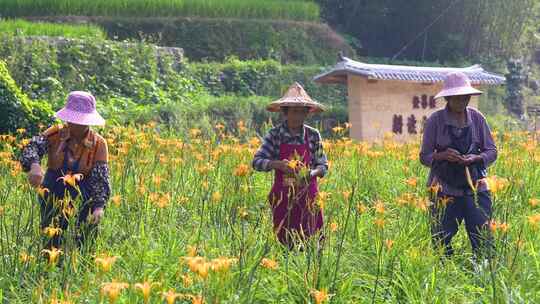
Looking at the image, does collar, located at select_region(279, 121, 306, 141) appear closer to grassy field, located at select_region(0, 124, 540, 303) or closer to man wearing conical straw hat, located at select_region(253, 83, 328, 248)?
man wearing conical straw hat, located at select_region(253, 83, 328, 248)

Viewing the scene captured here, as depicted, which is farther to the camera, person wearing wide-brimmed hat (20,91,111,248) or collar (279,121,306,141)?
collar (279,121,306,141)

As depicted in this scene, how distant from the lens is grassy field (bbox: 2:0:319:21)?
15688 millimetres

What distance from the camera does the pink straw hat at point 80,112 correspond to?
12.0 feet

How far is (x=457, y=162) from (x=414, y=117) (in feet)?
24.5

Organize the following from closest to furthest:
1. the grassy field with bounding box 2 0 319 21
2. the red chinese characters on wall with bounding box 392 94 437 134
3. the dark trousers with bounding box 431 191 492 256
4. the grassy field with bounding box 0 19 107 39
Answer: the dark trousers with bounding box 431 191 492 256
the red chinese characters on wall with bounding box 392 94 437 134
the grassy field with bounding box 0 19 107 39
the grassy field with bounding box 2 0 319 21

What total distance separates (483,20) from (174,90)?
41.7 feet

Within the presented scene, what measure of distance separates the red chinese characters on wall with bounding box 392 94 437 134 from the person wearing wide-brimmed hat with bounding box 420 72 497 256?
6835mm

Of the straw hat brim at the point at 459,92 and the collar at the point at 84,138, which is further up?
the straw hat brim at the point at 459,92

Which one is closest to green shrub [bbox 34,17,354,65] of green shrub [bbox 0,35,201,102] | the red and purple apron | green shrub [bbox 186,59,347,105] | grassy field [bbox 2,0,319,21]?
grassy field [bbox 2,0,319,21]

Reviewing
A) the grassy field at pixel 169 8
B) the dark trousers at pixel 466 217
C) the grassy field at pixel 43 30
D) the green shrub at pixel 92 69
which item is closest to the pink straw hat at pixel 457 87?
the dark trousers at pixel 466 217

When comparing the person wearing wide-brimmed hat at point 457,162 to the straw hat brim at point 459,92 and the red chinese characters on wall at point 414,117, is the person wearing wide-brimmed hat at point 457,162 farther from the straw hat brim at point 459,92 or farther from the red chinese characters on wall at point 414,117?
the red chinese characters on wall at point 414,117

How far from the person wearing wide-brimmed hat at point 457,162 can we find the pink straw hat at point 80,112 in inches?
66.8

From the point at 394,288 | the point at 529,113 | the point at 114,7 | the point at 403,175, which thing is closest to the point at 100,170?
the point at 394,288

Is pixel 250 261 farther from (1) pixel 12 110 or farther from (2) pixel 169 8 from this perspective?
(2) pixel 169 8
